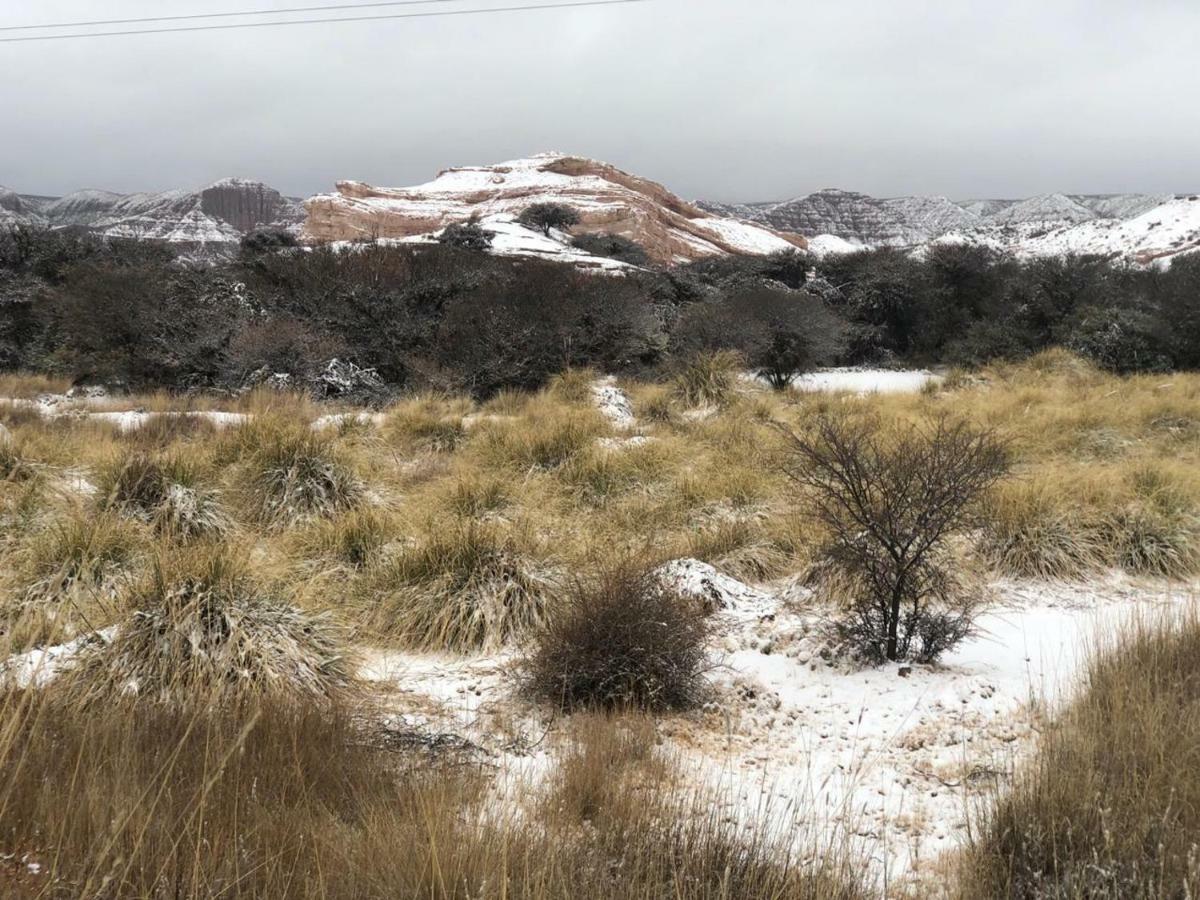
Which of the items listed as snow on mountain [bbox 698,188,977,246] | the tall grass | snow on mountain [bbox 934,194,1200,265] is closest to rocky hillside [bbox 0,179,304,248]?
snow on mountain [bbox 698,188,977,246]

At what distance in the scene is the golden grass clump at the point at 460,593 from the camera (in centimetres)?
411

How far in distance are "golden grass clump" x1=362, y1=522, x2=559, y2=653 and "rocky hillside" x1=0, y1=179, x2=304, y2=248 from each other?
3804 inches

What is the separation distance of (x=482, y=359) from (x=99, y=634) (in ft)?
39.9

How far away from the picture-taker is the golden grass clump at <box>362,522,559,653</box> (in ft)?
13.5

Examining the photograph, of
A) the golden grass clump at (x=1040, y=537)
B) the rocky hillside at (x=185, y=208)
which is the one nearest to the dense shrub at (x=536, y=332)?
the golden grass clump at (x=1040, y=537)

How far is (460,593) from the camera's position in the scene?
4.27 metres

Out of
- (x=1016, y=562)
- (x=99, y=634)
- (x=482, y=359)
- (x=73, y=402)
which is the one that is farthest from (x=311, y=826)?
(x=482, y=359)

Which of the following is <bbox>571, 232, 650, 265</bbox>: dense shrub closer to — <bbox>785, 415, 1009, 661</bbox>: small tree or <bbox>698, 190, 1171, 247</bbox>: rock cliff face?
<bbox>785, 415, 1009, 661</bbox>: small tree

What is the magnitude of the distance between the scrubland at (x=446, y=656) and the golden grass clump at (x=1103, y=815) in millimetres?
11

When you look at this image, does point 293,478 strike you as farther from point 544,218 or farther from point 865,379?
point 544,218

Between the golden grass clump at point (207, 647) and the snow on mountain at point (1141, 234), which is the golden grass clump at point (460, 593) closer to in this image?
the golden grass clump at point (207, 647)

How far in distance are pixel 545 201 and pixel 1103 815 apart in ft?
197

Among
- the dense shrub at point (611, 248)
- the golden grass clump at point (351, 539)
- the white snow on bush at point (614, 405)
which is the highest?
the dense shrub at point (611, 248)

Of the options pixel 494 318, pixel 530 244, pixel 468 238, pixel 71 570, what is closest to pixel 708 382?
pixel 494 318
